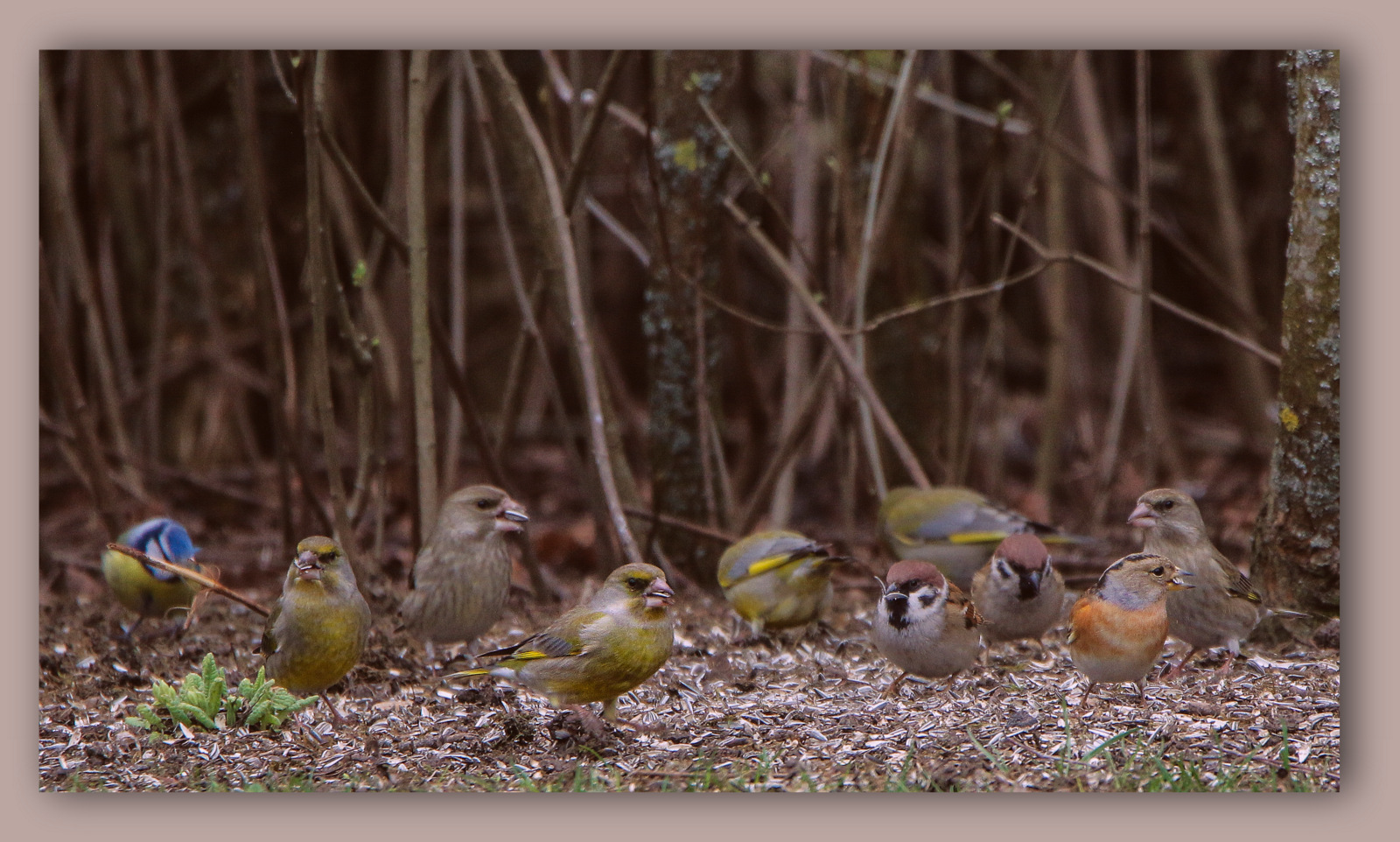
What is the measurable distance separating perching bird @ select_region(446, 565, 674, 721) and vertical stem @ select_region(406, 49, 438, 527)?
53.7 inches

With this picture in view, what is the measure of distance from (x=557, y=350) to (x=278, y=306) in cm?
317

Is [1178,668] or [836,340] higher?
[836,340]

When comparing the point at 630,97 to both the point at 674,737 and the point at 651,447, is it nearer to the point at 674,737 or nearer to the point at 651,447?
the point at 651,447

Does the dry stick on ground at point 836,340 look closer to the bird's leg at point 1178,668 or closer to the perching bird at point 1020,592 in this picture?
the perching bird at point 1020,592

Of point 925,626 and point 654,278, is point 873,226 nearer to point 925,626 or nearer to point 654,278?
point 654,278

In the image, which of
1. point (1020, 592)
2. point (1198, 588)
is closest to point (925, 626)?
point (1020, 592)

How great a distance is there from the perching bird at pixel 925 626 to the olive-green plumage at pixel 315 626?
1.70 meters

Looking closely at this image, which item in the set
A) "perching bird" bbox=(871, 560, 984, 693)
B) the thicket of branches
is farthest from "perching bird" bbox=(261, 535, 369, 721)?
"perching bird" bbox=(871, 560, 984, 693)

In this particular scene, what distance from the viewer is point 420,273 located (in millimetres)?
5102

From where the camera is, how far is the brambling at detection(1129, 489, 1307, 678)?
445 centimetres

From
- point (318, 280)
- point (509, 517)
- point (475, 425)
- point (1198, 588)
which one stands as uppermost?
point (318, 280)

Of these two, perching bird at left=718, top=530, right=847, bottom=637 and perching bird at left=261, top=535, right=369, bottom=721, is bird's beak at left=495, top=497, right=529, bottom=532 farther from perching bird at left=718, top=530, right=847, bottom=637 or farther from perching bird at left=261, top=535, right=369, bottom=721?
perching bird at left=718, top=530, right=847, bottom=637

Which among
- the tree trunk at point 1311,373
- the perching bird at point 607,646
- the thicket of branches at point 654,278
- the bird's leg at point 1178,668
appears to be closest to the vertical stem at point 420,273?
the thicket of branches at point 654,278

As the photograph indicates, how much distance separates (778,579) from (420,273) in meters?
1.75
